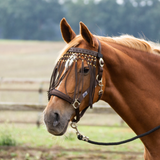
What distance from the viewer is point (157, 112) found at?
1.96 m

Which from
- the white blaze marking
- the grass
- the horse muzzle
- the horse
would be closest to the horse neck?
the horse

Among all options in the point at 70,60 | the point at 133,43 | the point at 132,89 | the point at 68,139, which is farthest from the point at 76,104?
the point at 68,139

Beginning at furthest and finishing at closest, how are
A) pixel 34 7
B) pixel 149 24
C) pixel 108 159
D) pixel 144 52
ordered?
pixel 34 7 < pixel 149 24 < pixel 108 159 < pixel 144 52

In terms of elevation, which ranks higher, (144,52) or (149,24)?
(144,52)

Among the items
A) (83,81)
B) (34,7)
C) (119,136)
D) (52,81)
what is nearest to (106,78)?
(83,81)

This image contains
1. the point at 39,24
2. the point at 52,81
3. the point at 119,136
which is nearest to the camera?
the point at 52,81

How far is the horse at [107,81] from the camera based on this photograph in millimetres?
1734

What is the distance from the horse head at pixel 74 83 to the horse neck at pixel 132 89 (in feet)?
0.46

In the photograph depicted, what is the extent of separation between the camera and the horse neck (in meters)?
1.92

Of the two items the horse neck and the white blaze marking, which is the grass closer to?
the horse neck

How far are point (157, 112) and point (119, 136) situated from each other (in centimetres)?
432

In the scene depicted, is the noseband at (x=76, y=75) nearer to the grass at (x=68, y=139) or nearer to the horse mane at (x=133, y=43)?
the horse mane at (x=133, y=43)

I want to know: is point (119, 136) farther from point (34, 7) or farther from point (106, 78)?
point (34, 7)

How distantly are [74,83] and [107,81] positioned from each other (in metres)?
0.33
